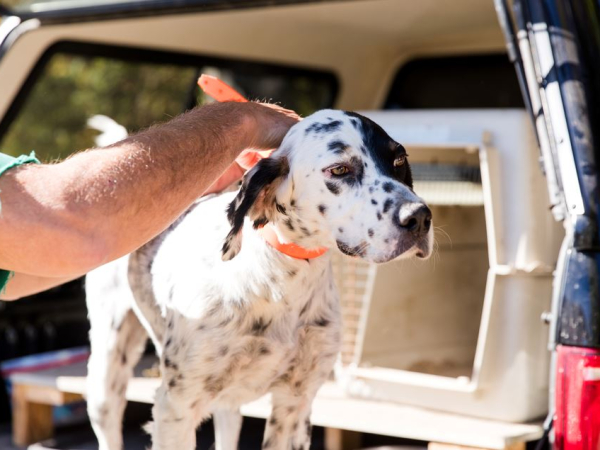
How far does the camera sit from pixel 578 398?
242 centimetres

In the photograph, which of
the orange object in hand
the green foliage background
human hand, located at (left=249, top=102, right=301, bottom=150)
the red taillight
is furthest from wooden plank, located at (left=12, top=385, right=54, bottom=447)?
the green foliage background

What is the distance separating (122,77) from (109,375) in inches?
260

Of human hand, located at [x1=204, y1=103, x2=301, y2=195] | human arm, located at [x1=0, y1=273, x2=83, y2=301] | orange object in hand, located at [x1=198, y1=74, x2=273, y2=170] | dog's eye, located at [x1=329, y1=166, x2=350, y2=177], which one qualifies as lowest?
human arm, located at [x1=0, y1=273, x2=83, y2=301]

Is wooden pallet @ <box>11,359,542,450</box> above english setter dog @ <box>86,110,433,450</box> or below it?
below

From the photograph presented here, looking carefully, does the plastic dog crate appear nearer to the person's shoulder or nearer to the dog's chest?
the dog's chest

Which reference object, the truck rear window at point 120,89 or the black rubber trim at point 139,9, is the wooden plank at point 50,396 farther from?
the black rubber trim at point 139,9

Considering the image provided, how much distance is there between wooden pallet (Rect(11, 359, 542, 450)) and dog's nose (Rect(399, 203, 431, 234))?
0.88 metres

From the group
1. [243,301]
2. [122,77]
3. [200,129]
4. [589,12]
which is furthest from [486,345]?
[122,77]

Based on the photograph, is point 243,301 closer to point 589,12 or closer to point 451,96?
point 589,12

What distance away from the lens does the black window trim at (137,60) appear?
4027 mm

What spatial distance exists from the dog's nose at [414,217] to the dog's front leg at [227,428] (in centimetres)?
130

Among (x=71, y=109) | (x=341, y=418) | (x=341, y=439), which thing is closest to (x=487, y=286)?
(x=341, y=418)

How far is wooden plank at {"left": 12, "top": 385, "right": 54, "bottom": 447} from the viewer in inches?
159

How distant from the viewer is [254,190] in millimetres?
2334
